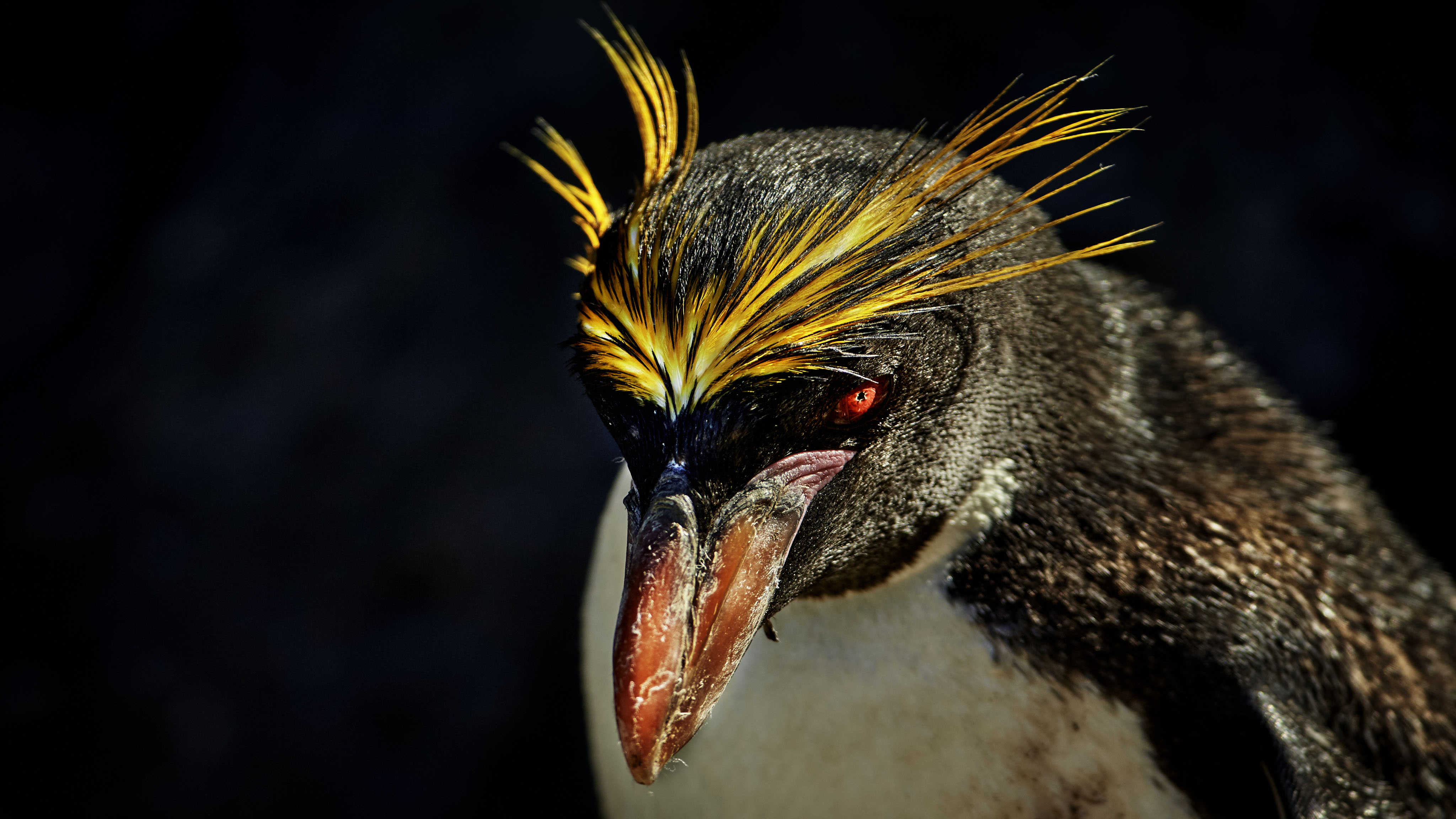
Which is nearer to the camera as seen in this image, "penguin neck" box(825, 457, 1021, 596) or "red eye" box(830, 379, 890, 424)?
"red eye" box(830, 379, 890, 424)

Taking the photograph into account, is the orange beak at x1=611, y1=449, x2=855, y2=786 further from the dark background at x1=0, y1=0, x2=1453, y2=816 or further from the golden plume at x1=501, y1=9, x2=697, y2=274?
the dark background at x1=0, y1=0, x2=1453, y2=816

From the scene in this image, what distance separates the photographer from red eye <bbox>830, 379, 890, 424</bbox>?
1113mm

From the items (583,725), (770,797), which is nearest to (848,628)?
(770,797)

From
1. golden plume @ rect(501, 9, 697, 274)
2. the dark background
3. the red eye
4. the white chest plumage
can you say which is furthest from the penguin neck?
the dark background

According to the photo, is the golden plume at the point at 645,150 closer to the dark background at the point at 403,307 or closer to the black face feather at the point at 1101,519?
the black face feather at the point at 1101,519

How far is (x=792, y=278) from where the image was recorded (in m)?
1.06

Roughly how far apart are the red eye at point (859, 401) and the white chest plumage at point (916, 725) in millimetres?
254

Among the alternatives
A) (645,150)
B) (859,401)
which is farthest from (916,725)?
(645,150)

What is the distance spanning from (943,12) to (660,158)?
163cm

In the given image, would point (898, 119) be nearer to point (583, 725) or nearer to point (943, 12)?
point (943, 12)

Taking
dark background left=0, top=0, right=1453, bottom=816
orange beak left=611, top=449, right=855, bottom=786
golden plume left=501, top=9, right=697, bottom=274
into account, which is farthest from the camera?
dark background left=0, top=0, right=1453, bottom=816

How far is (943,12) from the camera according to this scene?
258cm

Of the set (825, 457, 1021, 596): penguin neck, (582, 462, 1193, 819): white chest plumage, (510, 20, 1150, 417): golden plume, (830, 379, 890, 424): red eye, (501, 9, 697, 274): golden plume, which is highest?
(501, 9, 697, 274): golden plume

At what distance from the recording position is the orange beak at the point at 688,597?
1009 millimetres
